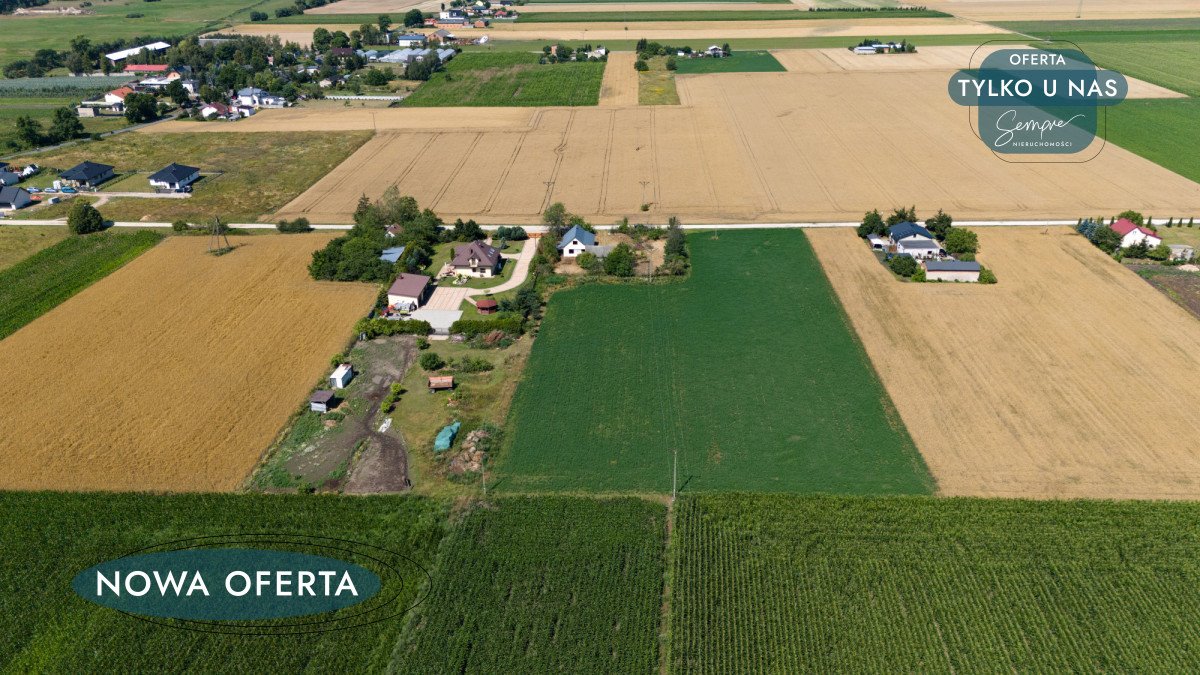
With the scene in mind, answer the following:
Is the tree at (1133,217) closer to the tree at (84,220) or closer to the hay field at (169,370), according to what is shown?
the hay field at (169,370)

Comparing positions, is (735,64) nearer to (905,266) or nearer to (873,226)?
(873,226)

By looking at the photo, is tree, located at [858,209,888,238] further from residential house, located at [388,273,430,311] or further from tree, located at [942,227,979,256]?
residential house, located at [388,273,430,311]

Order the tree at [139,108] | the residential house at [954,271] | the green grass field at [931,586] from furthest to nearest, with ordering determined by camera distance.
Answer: the tree at [139,108] → the residential house at [954,271] → the green grass field at [931,586]

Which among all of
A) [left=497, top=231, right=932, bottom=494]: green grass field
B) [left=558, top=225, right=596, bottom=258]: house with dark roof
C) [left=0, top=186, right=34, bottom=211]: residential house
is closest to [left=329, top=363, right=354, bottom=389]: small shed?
[left=497, top=231, right=932, bottom=494]: green grass field

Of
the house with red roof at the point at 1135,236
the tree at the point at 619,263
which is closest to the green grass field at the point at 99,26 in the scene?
the tree at the point at 619,263

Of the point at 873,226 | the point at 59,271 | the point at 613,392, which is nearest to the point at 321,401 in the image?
the point at 613,392
